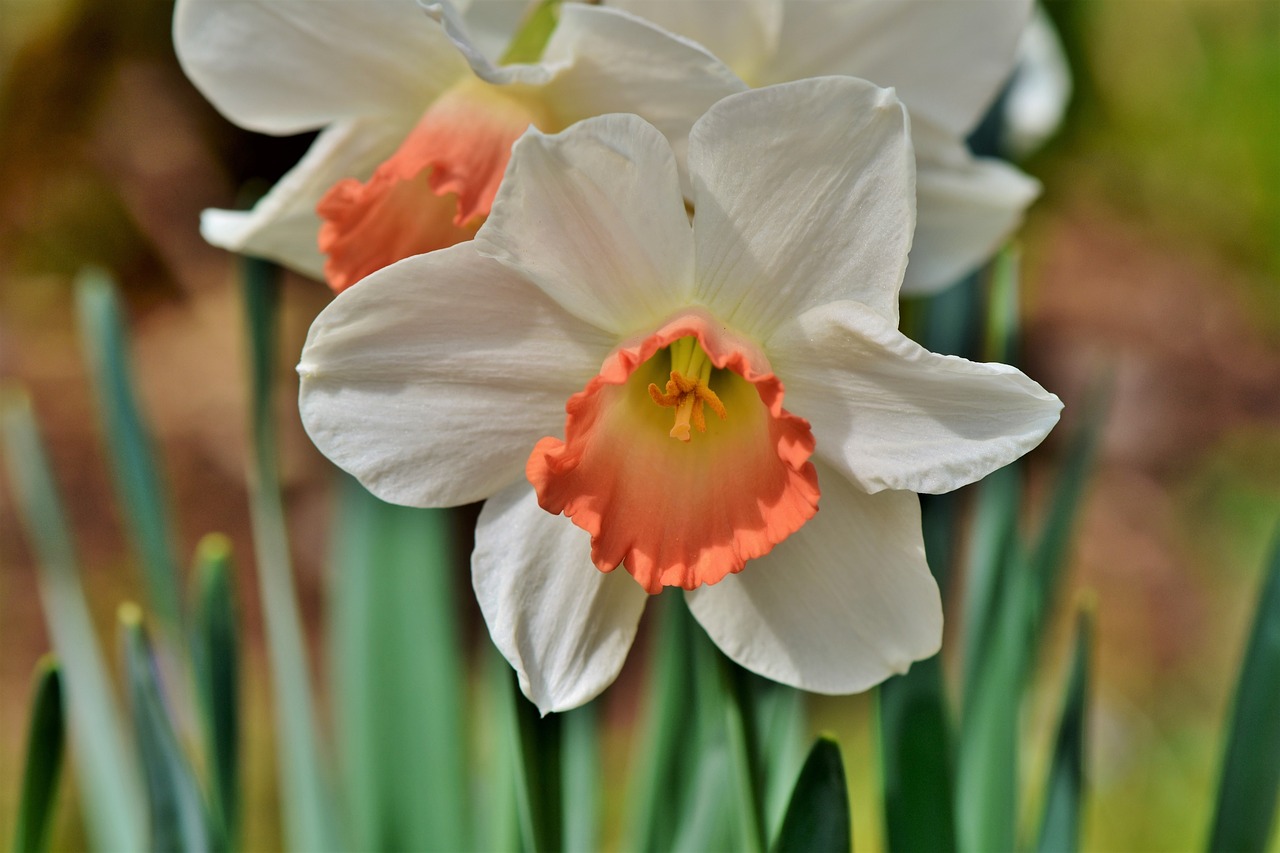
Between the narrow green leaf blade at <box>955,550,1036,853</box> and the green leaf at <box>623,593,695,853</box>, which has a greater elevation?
the narrow green leaf blade at <box>955,550,1036,853</box>

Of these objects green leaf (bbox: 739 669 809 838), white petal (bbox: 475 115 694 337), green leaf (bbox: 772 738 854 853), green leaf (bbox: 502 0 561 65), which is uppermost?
green leaf (bbox: 502 0 561 65)

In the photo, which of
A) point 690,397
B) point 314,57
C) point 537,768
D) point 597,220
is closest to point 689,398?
point 690,397

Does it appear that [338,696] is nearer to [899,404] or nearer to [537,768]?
[537,768]

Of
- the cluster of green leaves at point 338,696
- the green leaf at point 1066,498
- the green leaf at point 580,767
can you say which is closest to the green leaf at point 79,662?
the cluster of green leaves at point 338,696

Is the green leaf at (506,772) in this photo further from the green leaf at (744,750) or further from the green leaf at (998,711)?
the green leaf at (998,711)

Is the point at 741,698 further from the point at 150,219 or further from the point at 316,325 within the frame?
the point at 150,219

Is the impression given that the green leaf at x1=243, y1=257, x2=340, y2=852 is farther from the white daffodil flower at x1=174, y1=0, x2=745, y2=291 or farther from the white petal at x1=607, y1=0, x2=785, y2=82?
the white petal at x1=607, y1=0, x2=785, y2=82

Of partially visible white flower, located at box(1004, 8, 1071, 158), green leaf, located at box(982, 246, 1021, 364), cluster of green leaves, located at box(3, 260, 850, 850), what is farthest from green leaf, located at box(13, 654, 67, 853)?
partially visible white flower, located at box(1004, 8, 1071, 158)
